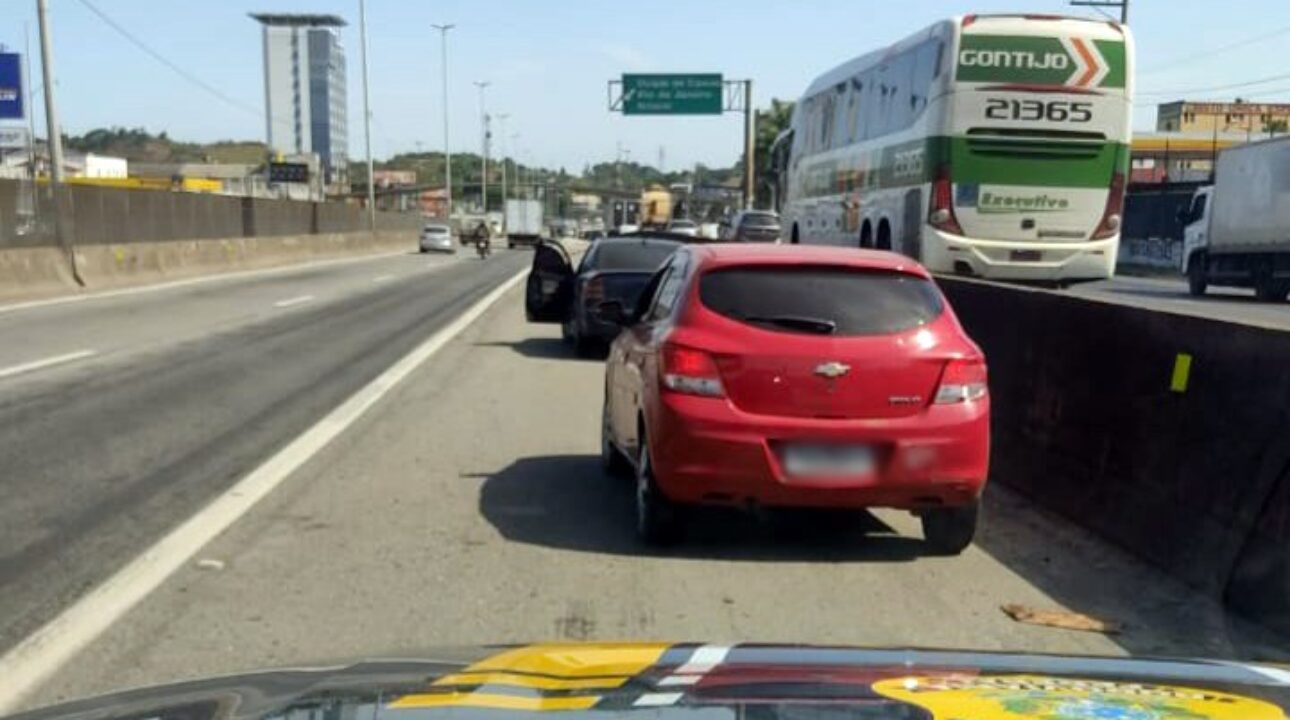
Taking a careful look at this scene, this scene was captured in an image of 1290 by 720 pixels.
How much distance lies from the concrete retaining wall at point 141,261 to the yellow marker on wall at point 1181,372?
22614 millimetres

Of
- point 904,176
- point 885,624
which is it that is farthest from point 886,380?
point 904,176

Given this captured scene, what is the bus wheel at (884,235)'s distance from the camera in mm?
20469

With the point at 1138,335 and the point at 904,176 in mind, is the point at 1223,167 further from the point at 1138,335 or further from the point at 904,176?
the point at 1138,335

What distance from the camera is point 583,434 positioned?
1079cm

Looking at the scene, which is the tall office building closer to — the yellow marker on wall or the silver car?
the silver car

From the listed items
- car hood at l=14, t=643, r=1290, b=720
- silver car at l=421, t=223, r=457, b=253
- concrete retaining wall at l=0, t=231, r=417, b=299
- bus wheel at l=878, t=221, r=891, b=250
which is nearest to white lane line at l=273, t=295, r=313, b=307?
concrete retaining wall at l=0, t=231, r=417, b=299

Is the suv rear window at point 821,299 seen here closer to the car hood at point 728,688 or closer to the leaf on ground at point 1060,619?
the leaf on ground at point 1060,619

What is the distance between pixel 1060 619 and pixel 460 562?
2.85 meters

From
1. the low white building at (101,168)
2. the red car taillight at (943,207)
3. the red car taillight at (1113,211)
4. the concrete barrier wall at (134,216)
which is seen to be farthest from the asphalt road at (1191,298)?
the low white building at (101,168)

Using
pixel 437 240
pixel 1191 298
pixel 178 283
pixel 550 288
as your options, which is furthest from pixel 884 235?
pixel 437 240

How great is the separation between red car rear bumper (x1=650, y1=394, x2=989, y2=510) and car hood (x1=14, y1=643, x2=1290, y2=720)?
351 cm

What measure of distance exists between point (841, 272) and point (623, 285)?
30.2 ft

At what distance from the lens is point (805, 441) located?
6531 millimetres

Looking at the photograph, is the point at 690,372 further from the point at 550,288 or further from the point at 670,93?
the point at 670,93
